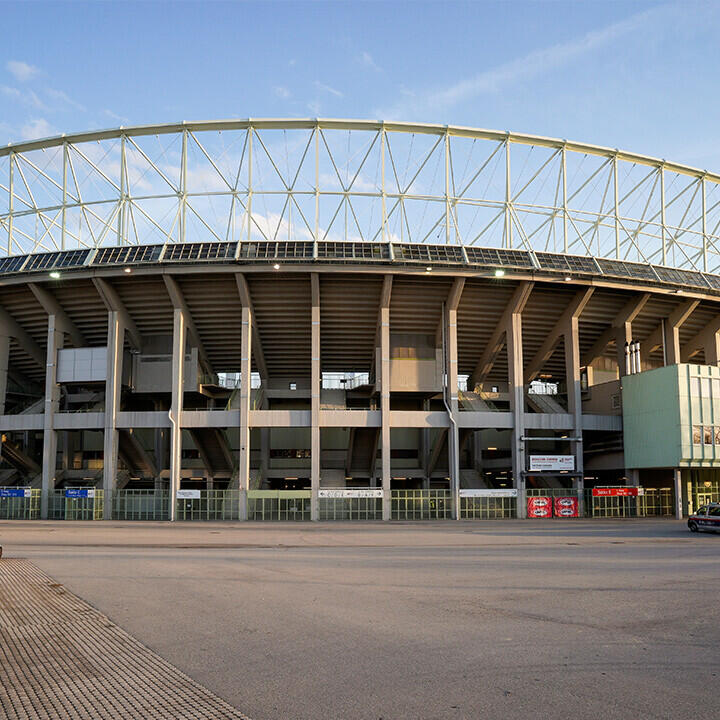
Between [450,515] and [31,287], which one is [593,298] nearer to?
[450,515]

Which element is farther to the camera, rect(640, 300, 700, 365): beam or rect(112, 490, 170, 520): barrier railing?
rect(640, 300, 700, 365): beam

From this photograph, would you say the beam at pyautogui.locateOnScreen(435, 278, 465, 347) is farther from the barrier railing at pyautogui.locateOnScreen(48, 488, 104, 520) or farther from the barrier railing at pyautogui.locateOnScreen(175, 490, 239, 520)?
the barrier railing at pyautogui.locateOnScreen(48, 488, 104, 520)

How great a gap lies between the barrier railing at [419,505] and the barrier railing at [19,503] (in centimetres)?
2190

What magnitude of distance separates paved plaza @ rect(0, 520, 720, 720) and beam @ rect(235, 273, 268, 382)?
71.9ft

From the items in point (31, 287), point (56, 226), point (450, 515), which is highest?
point (56, 226)

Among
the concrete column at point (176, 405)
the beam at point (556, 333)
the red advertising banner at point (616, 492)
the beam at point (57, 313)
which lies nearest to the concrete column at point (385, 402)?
the beam at point (556, 333)

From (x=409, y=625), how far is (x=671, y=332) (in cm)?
4528

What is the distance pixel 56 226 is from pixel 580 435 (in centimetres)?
3964

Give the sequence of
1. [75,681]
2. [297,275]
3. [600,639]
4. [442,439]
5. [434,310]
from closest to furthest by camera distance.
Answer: [75,681] < [600,639] < [297,275] < [434,310] < [442,439]

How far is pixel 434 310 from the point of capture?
46.3 meters

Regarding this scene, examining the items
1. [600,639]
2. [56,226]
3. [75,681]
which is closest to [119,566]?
[75,681]

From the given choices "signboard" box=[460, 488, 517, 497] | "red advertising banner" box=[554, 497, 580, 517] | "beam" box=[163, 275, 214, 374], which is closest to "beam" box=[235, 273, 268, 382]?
"beam" box=[163, 275, 214, 374]

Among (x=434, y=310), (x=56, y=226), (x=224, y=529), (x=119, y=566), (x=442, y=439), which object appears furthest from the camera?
(x=56, y=226)

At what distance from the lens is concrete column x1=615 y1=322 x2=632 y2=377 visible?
48188 mm
